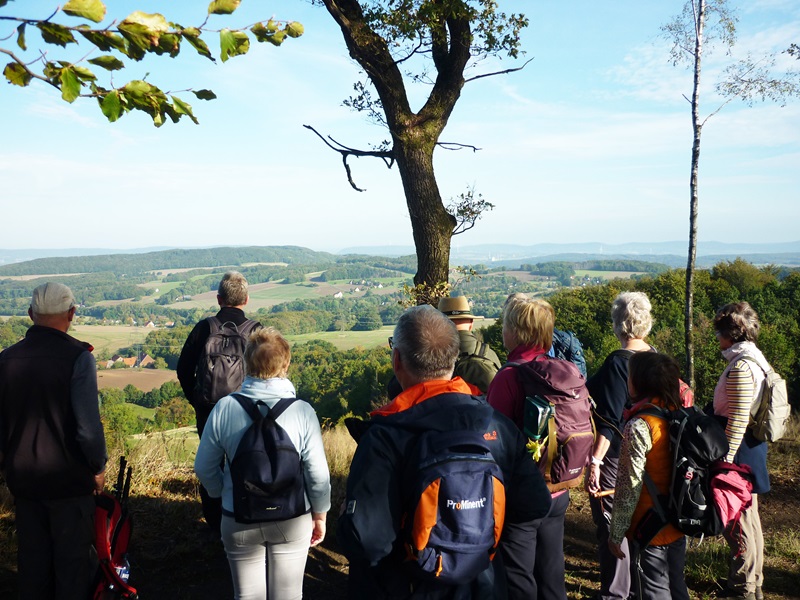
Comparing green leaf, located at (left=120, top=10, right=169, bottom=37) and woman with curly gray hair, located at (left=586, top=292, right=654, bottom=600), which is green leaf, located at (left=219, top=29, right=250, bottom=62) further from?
woman with curly gray hair, located at (left=586, top=292, right=654, bottom=600)

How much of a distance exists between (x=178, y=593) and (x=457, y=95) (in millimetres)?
4865

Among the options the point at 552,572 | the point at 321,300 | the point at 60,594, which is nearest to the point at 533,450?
the point at 552,572

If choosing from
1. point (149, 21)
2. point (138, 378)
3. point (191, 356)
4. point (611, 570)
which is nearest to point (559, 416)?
point (611, 570)

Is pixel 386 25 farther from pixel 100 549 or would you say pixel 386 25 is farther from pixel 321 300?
pixel 321 300

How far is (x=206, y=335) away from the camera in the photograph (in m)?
4.07

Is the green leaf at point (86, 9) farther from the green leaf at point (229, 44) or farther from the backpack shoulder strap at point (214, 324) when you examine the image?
the backpack shoulder strap at point (214, 324)

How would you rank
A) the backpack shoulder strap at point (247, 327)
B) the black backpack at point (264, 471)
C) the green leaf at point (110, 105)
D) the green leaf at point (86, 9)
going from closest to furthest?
the green leaf at point (86, 9)
the green leaf at point (110, 105)
the black backpack at point (264, 471)
the backpack shoulder strap at point (247, 327)

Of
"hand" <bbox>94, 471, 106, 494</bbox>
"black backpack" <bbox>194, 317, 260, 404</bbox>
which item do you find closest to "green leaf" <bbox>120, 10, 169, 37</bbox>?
"hand" <bbox>94, 471, 106, 494</bbox>

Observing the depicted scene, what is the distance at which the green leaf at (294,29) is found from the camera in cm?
187

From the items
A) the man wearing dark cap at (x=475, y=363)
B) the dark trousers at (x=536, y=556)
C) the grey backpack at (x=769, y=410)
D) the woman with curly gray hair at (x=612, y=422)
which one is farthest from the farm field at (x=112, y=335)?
the grey backpack at (x=769, y=410)

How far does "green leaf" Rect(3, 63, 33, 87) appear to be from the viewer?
1.68 m

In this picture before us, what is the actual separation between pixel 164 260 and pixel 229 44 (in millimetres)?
94132

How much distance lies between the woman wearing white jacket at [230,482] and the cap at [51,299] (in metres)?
1.01

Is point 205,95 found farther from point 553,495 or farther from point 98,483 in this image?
point 553,495
